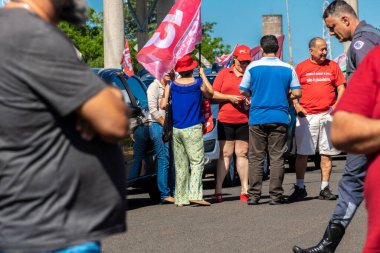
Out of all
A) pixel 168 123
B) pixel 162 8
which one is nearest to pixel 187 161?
pixel 168 123

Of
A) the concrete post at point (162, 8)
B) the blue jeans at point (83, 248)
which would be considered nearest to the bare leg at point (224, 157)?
the blue jeans at point (83, 248)

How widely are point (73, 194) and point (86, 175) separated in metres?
0.07

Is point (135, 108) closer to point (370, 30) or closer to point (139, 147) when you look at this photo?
point (139, 147)

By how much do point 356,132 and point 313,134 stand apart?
1024 centimetres

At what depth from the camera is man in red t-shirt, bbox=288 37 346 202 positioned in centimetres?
1373

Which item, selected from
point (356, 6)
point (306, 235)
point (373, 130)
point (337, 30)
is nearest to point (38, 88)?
point (373, 130)

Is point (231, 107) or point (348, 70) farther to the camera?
point (231, 107)

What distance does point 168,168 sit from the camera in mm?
14062

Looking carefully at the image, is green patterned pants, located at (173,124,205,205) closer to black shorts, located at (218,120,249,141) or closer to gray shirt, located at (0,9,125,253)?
black shorts, located at (218,120,249,141)

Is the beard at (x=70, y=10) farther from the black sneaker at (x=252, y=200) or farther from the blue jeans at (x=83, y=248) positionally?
the black sneaker at (x=252, y=200)

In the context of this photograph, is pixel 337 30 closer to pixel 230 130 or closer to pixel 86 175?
pixel 86 175

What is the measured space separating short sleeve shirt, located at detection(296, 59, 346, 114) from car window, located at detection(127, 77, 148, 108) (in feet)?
6.25

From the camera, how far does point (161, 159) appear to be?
13.8 meters

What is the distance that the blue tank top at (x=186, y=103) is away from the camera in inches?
524
